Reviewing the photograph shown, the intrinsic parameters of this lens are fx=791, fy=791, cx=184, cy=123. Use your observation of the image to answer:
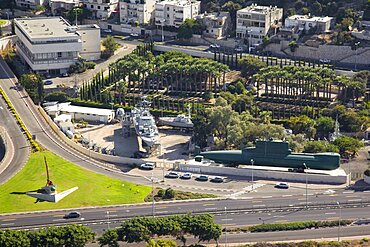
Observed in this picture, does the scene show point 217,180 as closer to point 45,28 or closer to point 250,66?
point 250,66

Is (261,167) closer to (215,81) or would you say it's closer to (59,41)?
(215,81)

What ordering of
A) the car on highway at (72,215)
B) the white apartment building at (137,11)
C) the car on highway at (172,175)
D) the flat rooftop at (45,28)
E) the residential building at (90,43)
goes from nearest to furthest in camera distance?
the car on highway at (72,215) → the car on highway at (172,175) → the flat rooftop at (45,28) → the residential building at (90,43) → the white apartment building at (137,11)

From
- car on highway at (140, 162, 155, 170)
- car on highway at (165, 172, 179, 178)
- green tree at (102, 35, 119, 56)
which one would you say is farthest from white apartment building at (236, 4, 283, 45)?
car on highway at (165, 172, 179, 178)

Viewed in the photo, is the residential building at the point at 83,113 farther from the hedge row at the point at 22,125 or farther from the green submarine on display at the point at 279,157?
the green submarine on display at the point at 279,157

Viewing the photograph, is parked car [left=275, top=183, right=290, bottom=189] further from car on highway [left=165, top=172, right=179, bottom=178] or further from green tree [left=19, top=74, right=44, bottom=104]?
green tree [left=19, top=74, right=44, bottom=104]

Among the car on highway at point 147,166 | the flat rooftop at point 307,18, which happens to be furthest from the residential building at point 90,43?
the car on highway at point 147,166

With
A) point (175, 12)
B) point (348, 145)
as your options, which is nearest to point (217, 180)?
point (348, 145)

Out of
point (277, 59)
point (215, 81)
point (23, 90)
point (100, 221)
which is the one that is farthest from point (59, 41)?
point (100, 221)
